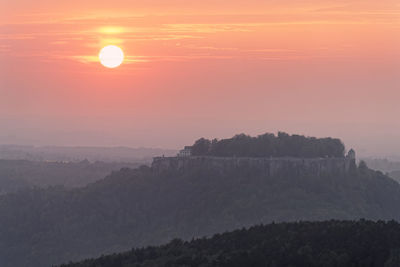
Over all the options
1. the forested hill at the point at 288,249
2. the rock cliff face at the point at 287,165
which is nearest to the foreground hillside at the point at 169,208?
the rock cliff face at the point at 287,165

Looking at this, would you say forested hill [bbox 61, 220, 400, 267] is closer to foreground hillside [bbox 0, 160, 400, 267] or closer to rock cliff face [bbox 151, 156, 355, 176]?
foreground hillside [bbox 0, 160, 400, 267]

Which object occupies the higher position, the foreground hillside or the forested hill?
the foreground hillside

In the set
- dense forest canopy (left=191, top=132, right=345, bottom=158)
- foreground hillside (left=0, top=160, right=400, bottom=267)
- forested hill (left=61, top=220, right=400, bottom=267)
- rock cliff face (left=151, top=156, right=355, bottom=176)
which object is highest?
dense forest canopy (left=191, top=132, right=345, bottom=158)

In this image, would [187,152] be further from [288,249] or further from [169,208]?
[288,249]

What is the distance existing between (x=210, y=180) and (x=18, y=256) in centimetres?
1884

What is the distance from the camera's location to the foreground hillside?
134 metres

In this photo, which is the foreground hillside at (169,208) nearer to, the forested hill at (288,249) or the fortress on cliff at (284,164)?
the fortress on cliff at (284,164)

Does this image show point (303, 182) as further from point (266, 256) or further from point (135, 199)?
point (266, 256)

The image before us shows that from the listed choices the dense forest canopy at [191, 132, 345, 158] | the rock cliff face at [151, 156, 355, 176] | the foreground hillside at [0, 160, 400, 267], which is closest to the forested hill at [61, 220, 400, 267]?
the foreground hillside at [0, 160, 400, 267]

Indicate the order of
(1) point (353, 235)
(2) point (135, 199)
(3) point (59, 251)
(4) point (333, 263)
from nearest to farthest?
(4) point (333, 263), (1) point (353, 235), (3) point (59, 251), (2) point (135, 199)

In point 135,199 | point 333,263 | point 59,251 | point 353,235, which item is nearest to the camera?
point 333,263

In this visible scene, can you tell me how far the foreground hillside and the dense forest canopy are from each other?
6.57 ft

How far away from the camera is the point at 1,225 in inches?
5674

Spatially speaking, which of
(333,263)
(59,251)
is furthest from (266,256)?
(59,251)
